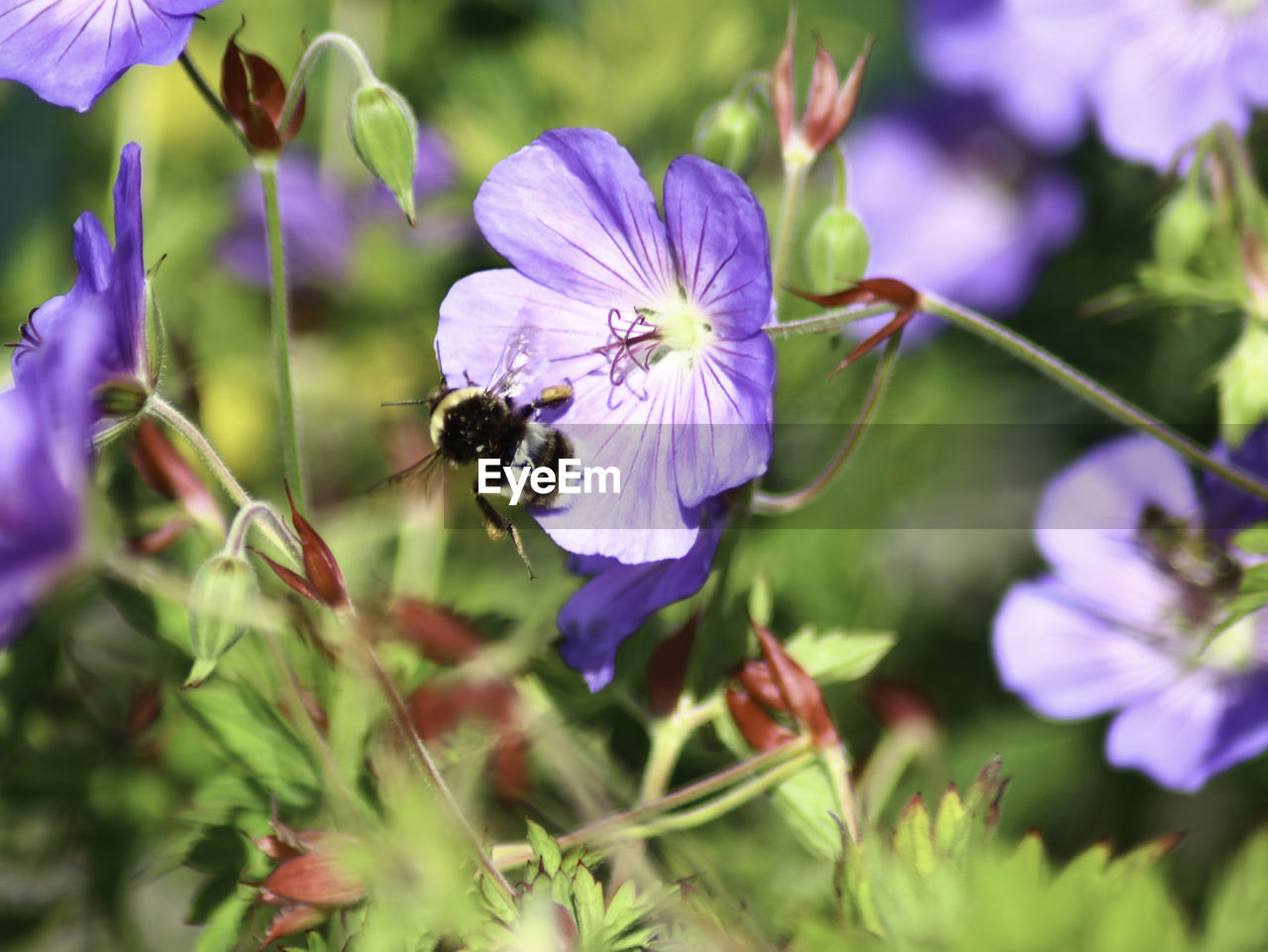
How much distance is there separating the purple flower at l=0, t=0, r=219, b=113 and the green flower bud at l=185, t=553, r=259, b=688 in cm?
32

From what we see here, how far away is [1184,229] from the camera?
1017 mm

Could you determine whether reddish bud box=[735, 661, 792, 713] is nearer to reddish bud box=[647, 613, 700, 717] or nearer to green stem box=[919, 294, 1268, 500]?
reddish bud box=[647, 613, 700, 717]

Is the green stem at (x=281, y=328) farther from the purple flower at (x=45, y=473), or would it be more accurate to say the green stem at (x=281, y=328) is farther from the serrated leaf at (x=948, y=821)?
the serrated leaf at (x=948, y=821)

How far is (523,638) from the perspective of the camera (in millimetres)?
990

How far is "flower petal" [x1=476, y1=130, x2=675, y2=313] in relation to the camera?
0.75 metres

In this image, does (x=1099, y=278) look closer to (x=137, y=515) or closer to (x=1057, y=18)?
(x=1057, y=18)

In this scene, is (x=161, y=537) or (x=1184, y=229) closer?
(x=161, y=537)

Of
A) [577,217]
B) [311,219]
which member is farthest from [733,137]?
[311,219]

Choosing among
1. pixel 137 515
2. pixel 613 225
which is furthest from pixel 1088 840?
pixel 137 515

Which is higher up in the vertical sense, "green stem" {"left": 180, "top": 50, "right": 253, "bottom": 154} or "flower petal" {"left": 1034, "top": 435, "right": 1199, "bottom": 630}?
"green stem" {"left": 180, "top": 50, "right": 253, "bottom": 154}

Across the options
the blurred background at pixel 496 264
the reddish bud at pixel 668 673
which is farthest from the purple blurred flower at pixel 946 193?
the reddish bud at pixel 668 673

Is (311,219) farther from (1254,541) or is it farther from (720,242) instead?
(1254,541)

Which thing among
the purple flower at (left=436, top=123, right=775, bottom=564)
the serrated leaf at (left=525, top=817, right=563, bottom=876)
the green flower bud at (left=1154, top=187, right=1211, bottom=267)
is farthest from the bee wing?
the green flower bud at (left=1154, top=187, right=1211, bottom=267)

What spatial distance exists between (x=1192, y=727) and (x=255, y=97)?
0.87 metres
